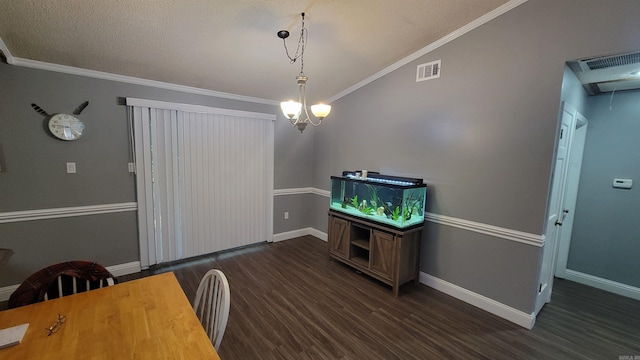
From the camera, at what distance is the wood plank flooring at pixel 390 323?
80.3 inches

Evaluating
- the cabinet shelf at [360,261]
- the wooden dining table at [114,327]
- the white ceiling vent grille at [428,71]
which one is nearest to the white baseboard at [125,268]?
the wooden dining table at [114,327]

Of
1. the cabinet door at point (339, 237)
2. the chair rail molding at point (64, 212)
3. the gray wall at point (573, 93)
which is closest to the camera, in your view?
the gray wall at point (573, 93)

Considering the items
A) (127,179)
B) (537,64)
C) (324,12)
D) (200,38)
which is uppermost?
(324,12)

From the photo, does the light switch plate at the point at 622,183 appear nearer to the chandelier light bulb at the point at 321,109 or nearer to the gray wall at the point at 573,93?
the gray wall at the point at 573,93

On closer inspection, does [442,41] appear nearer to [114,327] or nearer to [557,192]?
[557,192]

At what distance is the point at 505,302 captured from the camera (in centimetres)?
246

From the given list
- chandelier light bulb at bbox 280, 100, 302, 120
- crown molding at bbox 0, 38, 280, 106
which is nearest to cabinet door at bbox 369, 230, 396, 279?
chandelier light bulb at bbox 280, 100, 302, 120

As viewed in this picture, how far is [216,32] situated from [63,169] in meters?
2.21

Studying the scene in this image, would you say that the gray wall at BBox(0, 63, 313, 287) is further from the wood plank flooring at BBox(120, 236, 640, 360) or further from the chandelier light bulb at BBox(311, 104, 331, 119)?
the chandelier light bulb at BBox(311, 104, 331, 119)

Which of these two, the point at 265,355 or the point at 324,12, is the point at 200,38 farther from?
the point at 265,355

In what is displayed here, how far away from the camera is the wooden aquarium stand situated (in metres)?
2.80

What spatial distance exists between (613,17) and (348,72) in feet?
7.75

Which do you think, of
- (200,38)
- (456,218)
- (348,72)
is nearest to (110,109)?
(200,38)

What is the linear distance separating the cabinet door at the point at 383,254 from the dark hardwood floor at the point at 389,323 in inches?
9.0
